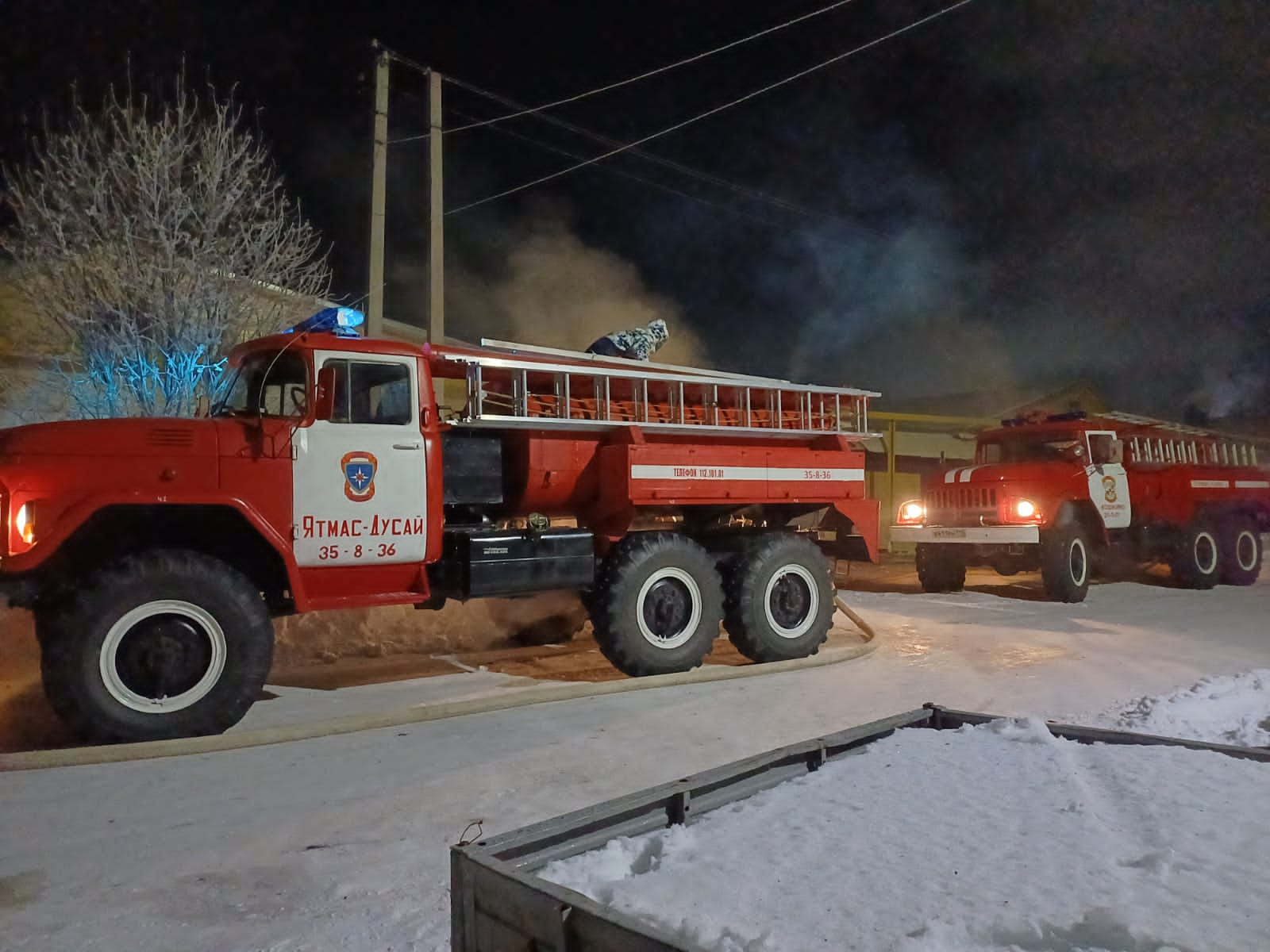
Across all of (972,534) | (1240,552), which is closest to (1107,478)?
(972,534)

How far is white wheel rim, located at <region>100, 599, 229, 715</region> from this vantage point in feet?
17.9

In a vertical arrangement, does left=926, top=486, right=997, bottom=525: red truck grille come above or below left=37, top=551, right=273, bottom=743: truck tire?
above

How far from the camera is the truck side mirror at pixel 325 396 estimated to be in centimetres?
633

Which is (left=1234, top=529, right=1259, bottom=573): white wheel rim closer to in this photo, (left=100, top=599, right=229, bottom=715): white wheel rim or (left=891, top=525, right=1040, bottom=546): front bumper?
(left=891, top=525, right=1040, bottom=546): front bumper

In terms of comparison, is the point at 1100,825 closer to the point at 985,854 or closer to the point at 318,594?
the point at 985,854

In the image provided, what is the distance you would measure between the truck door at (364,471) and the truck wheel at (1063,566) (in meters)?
9.33

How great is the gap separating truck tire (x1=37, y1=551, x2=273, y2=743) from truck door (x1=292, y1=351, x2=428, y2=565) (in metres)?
0.65

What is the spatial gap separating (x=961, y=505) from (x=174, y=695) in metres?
11.4

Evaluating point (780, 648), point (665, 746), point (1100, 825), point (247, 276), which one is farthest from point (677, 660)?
point (247, 276)

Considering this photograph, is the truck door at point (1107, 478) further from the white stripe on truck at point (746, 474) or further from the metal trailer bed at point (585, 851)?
the metal trailer bed at point (585, 851)

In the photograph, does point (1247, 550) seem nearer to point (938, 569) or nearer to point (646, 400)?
point (938, 569)

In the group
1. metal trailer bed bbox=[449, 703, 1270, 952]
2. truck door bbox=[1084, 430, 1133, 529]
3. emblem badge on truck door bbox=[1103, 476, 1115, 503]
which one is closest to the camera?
metal trailer bed bbox=[449, 703, 1270, 952]

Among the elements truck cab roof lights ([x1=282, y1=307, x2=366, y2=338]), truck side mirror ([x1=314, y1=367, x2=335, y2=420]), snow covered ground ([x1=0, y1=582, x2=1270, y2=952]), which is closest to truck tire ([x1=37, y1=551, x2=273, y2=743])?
snow covered ground ([x1=0, y1=582, x2=1270, y2=952])

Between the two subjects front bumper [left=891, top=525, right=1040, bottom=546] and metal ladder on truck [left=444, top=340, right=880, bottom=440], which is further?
front bumper [left=891, top=525, right=1040, bottom=546]
